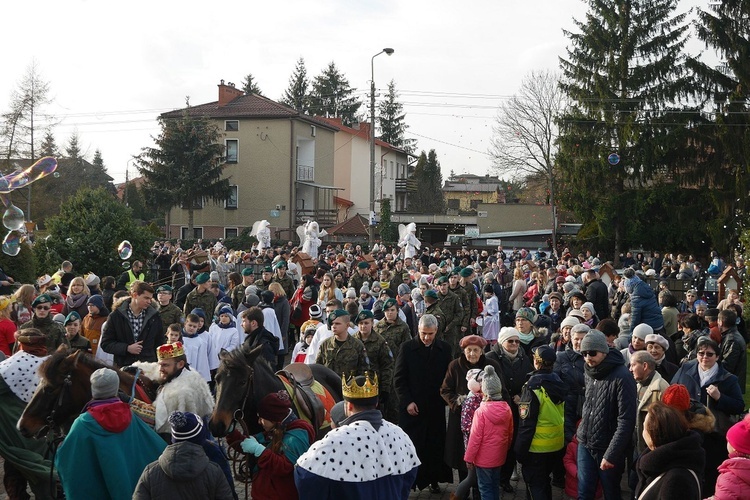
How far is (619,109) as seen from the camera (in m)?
35.4

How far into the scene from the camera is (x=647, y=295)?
11070mm

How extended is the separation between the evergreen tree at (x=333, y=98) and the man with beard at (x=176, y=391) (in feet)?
241

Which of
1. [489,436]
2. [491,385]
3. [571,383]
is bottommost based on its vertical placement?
[489,436]

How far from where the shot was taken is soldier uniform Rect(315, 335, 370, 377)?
807 centimetres

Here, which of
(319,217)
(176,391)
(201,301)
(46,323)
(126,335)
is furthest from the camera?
(319,217)

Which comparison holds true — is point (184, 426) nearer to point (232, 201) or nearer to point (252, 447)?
point (252, 447)

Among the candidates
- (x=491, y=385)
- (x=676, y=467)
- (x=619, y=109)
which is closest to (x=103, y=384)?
(x=491, y=385)

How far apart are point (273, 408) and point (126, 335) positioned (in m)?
4.78

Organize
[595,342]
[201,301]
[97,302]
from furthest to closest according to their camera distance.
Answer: [201,301] < [97,302] < [595,342]

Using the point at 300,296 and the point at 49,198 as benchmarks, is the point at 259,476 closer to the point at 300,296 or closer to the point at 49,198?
the point at 300,296

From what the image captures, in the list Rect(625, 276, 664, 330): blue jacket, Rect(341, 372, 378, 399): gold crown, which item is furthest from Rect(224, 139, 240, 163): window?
Rect(341, 372, 378, 399): gold crown

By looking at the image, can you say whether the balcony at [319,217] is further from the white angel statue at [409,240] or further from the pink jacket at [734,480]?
the pink jacket at [734,480]

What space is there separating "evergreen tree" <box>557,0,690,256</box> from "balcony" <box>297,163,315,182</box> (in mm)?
19732

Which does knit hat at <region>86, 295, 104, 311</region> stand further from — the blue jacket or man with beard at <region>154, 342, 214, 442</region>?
the blue jacket
